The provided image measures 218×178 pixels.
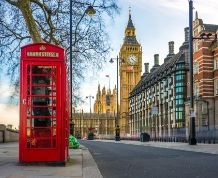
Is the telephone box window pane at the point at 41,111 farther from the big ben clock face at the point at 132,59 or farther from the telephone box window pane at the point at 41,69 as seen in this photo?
the big ben clock face at the point at 132,59

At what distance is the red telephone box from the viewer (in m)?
11.3

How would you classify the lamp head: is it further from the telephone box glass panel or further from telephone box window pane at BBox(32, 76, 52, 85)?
telephone box window pane at BBox(32, 76, 52, 85)

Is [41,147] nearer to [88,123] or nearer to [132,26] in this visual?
[132,26]

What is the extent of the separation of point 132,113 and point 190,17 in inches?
4418

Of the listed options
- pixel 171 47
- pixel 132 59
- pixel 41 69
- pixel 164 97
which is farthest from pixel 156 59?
pixel 41 69

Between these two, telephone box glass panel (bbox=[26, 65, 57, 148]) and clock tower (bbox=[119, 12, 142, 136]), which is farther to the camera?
clock tower (bbox=[119, 12, 142, 136])

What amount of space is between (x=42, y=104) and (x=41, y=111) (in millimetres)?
164

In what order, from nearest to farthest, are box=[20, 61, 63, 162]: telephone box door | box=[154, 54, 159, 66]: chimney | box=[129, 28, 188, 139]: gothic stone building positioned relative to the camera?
1. box=[20, 61, 63, 162]: telephone box door
2. box=[129, 28, 188, 139]: gothic stone building
3. box=[154, 54, 159, 66]: chimney

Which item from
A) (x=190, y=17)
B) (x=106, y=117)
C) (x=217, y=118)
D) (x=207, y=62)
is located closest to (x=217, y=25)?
(x=207, y=62)

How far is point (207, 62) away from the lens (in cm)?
6638

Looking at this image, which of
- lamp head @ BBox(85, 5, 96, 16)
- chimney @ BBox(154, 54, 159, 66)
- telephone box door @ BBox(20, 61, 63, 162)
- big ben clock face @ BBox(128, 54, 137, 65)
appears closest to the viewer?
telephone box door @ BBox(20, 61, 63, 162)

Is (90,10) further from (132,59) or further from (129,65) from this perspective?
(132,59)

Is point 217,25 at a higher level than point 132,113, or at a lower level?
higher

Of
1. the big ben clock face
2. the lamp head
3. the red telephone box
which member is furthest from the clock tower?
the red telephone box
